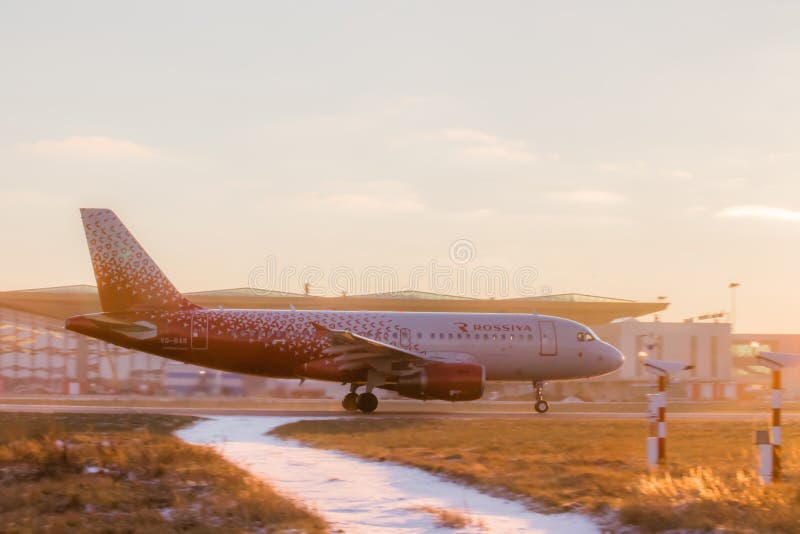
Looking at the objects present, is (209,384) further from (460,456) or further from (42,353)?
(460,456)

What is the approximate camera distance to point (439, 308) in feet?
162

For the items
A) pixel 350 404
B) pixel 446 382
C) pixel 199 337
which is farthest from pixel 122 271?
pixel 446 382

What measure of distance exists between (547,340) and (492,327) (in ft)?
6.36

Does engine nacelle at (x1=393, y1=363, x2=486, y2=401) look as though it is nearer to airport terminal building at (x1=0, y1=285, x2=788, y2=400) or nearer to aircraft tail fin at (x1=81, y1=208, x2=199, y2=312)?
aircraft tail fin at (x1=81, y1=208, x2=199, y2=312)

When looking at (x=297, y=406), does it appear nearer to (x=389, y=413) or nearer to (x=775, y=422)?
(x=389, y=413)

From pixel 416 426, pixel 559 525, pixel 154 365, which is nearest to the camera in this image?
pixel 559 525

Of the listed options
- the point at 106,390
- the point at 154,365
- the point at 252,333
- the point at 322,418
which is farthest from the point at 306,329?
the point at 106,390

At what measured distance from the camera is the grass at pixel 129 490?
1122 centimetres

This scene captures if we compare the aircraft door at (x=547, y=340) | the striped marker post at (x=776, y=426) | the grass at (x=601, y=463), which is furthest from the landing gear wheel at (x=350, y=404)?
the striped marker post at (x=776, y=426)

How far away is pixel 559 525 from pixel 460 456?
604cm

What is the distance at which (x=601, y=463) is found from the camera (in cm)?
1673

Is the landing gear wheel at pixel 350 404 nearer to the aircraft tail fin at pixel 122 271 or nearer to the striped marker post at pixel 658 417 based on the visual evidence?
the aircraft tail fin at pixel 122 271

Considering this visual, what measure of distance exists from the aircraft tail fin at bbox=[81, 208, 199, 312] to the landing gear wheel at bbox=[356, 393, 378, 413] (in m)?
6.32

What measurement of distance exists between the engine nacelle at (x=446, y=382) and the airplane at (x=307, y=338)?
0.10 feet
